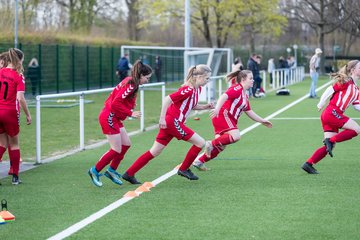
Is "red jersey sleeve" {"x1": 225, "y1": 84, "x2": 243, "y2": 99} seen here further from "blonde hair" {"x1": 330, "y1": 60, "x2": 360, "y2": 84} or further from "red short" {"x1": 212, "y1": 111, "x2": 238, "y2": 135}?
"blonde hair" {"x1": 330, "y1": 60, "x2": 360, "y2": 84}

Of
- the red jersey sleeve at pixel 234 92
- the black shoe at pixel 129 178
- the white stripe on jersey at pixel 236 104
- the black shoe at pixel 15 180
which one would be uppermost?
the red jersey sleeve at pixel 234 92

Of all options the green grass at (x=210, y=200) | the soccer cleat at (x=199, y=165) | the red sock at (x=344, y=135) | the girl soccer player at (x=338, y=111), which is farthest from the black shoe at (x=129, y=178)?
the red sock at (x=344, y=135)

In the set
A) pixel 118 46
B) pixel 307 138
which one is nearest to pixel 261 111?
pixel 307 138

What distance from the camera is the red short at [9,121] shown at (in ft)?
36.6

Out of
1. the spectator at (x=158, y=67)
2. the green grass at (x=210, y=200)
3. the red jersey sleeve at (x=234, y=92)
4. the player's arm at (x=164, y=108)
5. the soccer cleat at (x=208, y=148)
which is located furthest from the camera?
the spectator at (x=158, y=67)

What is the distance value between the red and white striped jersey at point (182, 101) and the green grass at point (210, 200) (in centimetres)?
93

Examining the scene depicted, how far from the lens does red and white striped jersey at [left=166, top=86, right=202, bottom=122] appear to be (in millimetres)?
10922

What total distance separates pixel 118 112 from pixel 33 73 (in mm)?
22869

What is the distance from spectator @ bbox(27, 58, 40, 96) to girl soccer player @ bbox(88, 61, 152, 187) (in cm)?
2224

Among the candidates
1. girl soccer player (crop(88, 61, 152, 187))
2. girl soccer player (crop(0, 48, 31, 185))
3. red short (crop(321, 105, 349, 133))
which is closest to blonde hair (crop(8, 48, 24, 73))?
girl soccer player (crop(0, 48, 31, 185))

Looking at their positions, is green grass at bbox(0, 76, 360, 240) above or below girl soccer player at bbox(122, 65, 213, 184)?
below

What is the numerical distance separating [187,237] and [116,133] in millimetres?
3399

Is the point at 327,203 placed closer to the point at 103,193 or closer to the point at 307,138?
the point at 103,193

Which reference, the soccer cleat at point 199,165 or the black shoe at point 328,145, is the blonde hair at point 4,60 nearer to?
the soccer cleat at point 199,165
